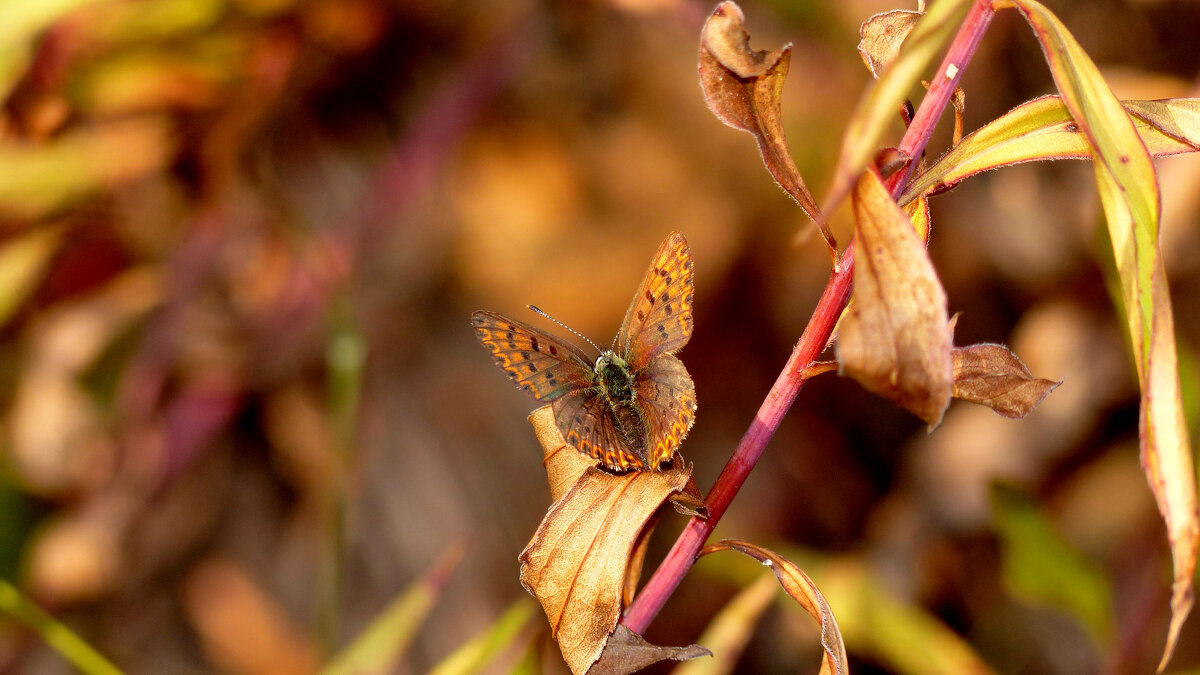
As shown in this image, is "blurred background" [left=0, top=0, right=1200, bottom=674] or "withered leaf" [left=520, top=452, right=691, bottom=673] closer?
"withered leaf" [left=520, top=452, right=691, bottom=673]

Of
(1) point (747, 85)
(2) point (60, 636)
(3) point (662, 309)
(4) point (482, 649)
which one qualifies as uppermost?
(1) point (747, 85)

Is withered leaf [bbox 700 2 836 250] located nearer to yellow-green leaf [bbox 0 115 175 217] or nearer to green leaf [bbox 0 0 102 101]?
green leaf [bbox 0 0 102 101]

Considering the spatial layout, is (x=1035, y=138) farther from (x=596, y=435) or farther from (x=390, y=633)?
(x=390, y=633)

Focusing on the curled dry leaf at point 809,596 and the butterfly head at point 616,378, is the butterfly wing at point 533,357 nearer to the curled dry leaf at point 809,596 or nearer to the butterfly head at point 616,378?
the butterfly head at point 616,378

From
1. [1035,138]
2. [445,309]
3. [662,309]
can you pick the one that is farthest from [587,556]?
[445,309]

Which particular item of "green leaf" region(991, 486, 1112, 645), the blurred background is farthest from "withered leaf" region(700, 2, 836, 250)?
the blurred background
